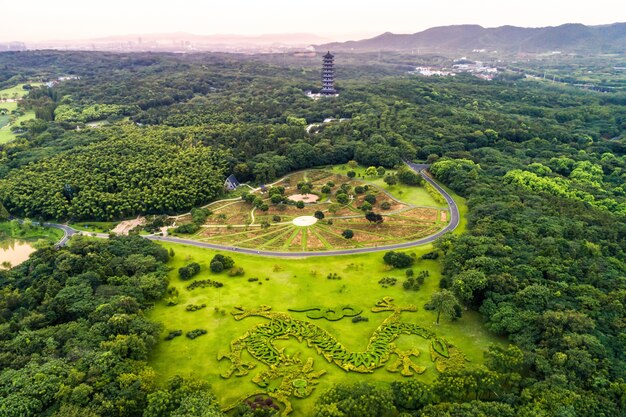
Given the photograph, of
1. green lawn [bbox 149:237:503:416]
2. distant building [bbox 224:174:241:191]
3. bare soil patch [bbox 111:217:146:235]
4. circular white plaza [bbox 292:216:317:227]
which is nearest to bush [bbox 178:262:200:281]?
green lawn [bbox 149:237:503:416]

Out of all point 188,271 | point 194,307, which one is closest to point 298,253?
point 188,271

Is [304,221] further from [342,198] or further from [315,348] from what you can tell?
[315,348]

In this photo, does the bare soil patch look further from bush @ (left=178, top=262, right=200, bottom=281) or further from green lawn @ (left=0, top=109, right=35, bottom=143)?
green lawn @ (left=0, top=109, right=35, bottom=143)

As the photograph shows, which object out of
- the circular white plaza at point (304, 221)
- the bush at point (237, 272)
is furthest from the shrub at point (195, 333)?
the circular white plaza at point (304, 221)

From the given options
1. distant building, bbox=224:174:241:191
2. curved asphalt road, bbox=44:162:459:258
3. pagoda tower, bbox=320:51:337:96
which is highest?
pagoda tower, bbox=320:51:337:96

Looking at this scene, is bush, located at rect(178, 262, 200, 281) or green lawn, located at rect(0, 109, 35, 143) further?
green lawn, located at rect(0, 109, 35, 143)

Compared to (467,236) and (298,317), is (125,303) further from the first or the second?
(467,236)
